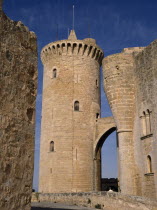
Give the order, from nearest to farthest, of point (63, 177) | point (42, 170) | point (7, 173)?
point (7, 173), point (63, 177), point (42, 170)

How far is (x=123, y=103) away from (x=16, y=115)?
10839mm

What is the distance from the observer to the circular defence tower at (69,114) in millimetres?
20391

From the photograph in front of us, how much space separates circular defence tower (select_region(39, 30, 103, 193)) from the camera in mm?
20391

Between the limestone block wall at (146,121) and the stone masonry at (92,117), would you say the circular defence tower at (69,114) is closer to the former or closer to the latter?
the stone masonry at (92,117)

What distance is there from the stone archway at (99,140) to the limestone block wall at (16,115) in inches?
705

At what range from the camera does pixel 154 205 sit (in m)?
10.5

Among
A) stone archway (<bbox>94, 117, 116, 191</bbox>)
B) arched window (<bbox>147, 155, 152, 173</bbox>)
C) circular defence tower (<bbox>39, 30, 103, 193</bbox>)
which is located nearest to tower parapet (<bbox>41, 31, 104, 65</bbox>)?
circular defence tower (<bbox>39, 30, 103, 193</bbox>)

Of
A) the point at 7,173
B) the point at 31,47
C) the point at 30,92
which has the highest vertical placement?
the point at 31,47

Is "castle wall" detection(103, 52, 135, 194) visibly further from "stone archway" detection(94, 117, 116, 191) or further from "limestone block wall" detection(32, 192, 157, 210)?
"stone archway" detection(94, 117, 116, 191)

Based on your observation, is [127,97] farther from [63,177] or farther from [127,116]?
[63,177]

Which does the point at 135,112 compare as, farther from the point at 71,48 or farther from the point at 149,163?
the point at 71,48

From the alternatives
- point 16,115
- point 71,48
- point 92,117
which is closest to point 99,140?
point 92,117

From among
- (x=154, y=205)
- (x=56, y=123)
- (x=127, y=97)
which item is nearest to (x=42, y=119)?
(x=56, y=123)

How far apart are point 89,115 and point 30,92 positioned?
1832cm
